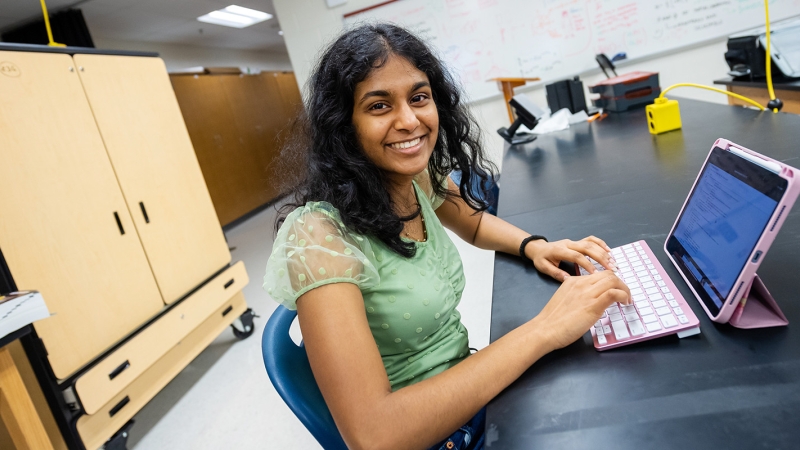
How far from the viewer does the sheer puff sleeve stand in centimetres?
69

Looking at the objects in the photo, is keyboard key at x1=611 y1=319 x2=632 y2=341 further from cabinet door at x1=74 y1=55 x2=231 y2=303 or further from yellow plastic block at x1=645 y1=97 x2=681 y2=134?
cabinet door at x1=74 y1=55 x2=231 y2=303

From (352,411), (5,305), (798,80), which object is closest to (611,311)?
(352,411)

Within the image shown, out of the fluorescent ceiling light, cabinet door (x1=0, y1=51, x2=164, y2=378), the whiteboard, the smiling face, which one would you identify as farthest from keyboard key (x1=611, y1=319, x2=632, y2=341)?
the fluorescent ceiling light

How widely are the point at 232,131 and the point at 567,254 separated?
19.8 feet

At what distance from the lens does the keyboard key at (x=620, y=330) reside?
2.08ft

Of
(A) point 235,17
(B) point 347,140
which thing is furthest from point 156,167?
(A) point 235,17

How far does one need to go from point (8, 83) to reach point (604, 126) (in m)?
2.49

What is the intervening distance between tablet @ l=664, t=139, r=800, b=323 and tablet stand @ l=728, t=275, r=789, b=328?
0.6 inches

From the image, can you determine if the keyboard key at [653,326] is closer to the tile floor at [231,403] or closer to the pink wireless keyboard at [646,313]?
the pink wireless keyboard at [646,313]

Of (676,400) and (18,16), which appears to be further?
(18,16)

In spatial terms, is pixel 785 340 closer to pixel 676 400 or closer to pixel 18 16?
pixel 676 400

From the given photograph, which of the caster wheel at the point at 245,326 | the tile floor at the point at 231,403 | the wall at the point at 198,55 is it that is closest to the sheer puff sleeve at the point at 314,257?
the tile floor at the point at 231,403

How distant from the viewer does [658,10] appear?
140 inches

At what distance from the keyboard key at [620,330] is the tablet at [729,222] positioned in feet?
0.35
